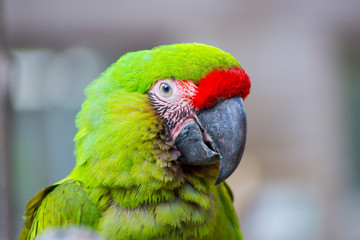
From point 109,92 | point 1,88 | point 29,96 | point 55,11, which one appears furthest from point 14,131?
point 109,92

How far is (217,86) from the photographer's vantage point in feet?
4.44

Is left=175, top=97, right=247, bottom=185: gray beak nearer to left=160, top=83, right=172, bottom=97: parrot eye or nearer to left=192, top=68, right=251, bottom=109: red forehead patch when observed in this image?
left=192, top=68, right=251, bottom=109: red forehead patch

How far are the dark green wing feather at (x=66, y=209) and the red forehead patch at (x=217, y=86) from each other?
0.56m

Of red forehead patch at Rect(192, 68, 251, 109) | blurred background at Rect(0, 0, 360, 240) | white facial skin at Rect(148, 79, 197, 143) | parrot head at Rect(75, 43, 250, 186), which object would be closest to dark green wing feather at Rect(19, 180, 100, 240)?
parrot head at Rect(75, 43, 250, 186)

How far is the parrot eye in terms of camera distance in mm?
1405

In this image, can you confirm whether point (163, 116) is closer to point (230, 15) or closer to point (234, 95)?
point (234, 95)

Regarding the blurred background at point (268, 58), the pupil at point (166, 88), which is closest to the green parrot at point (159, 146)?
the pupil at point (166, 88)

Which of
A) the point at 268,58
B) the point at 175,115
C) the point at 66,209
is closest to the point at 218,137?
the point at 175,115

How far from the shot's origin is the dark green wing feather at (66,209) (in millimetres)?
1431

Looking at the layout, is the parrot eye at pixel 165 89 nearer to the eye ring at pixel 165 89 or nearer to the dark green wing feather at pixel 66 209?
the eye ring at pixel 165 89

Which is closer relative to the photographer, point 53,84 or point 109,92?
point 109,92

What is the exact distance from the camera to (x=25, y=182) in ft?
17.2

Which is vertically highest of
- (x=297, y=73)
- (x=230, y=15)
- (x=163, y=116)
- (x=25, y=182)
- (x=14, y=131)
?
(x=230, y=15)

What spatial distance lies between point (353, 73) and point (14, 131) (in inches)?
185
